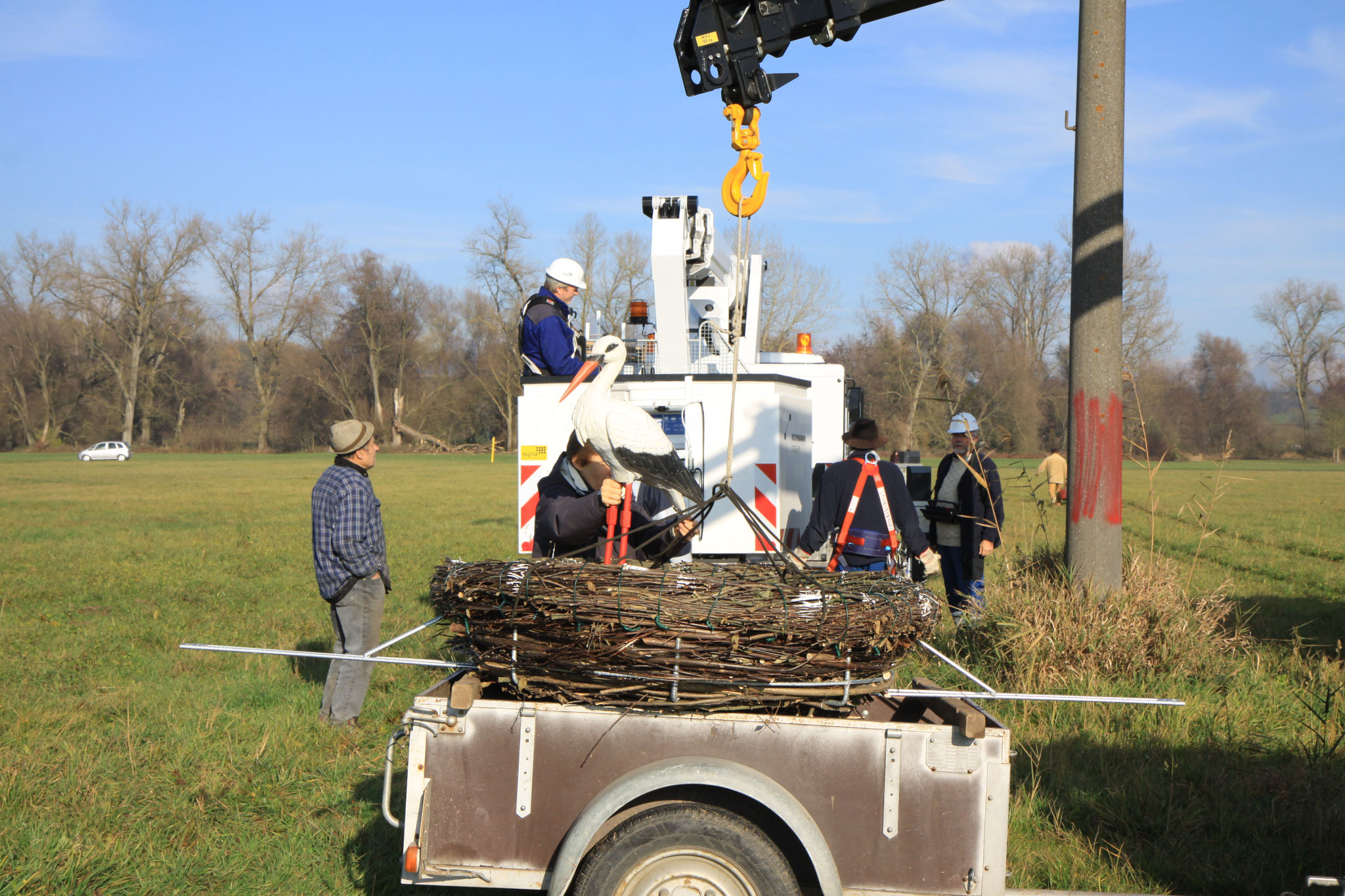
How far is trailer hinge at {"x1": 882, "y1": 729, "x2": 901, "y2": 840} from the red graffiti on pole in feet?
14.3

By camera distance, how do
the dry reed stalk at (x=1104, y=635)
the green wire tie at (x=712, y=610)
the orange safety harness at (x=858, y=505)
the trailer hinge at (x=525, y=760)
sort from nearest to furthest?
the green wire tie at (x=712, y=610), the trailer hinge at (x=525, y=760), the dry reed stalk at (x=1104, y=635), the orange safety harness at (x=858, y=505)

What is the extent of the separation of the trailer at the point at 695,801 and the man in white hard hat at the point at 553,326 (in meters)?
4.09

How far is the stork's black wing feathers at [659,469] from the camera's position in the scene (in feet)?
13.5

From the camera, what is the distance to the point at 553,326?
6918 millimetres

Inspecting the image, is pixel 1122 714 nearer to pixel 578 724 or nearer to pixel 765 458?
pixel 765 458

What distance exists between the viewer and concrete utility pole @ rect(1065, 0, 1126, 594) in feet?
21.9

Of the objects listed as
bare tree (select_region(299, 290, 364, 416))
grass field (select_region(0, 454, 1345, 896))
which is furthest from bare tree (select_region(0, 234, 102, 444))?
grass field (select_region(0, 454, 1345, 896))

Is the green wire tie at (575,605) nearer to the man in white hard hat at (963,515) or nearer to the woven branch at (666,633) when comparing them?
the woven branch at (666,633)

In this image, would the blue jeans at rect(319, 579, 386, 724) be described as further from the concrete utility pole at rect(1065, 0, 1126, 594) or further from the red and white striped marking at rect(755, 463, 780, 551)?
the concrete utility pole at rect(1065, 0, 1126, 594)

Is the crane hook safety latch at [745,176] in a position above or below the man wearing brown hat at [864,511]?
above

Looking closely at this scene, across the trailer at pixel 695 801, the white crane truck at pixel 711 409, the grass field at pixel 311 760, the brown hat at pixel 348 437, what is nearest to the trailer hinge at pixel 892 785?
the trailer at pixel 695 801

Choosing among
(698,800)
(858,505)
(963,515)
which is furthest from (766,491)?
(698,800)

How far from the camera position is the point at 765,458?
7199 mm

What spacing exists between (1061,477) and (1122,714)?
48.0 ft
